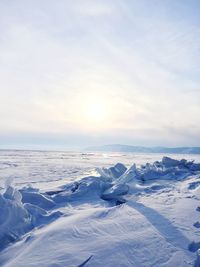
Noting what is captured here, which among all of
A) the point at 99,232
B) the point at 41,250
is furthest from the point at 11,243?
the point at 99,232

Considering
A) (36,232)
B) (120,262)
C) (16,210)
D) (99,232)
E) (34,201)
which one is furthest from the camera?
(34,201)

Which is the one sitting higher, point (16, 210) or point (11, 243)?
point (16, 210)

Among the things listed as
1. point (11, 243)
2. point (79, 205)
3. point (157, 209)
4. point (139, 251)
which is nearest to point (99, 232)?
point (139, 251)

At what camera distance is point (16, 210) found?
3.60m

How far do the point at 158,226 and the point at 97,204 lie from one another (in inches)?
75.3

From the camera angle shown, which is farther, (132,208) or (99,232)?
(132,208)

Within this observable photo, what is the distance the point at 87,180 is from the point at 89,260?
4.57 m

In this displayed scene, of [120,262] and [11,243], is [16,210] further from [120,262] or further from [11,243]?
[120,262]

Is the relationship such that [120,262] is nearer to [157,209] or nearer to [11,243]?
[11,243]

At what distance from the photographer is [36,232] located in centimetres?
334

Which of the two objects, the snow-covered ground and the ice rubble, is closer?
the snow-covered ground

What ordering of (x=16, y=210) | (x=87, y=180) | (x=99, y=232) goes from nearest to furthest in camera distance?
(x=99, y=232) < (x=16, y=210) < (x=87, y=180)

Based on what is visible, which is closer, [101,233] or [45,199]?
[101,233]

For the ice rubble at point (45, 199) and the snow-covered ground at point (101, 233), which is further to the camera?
the ice rubble at point (45, 199)
